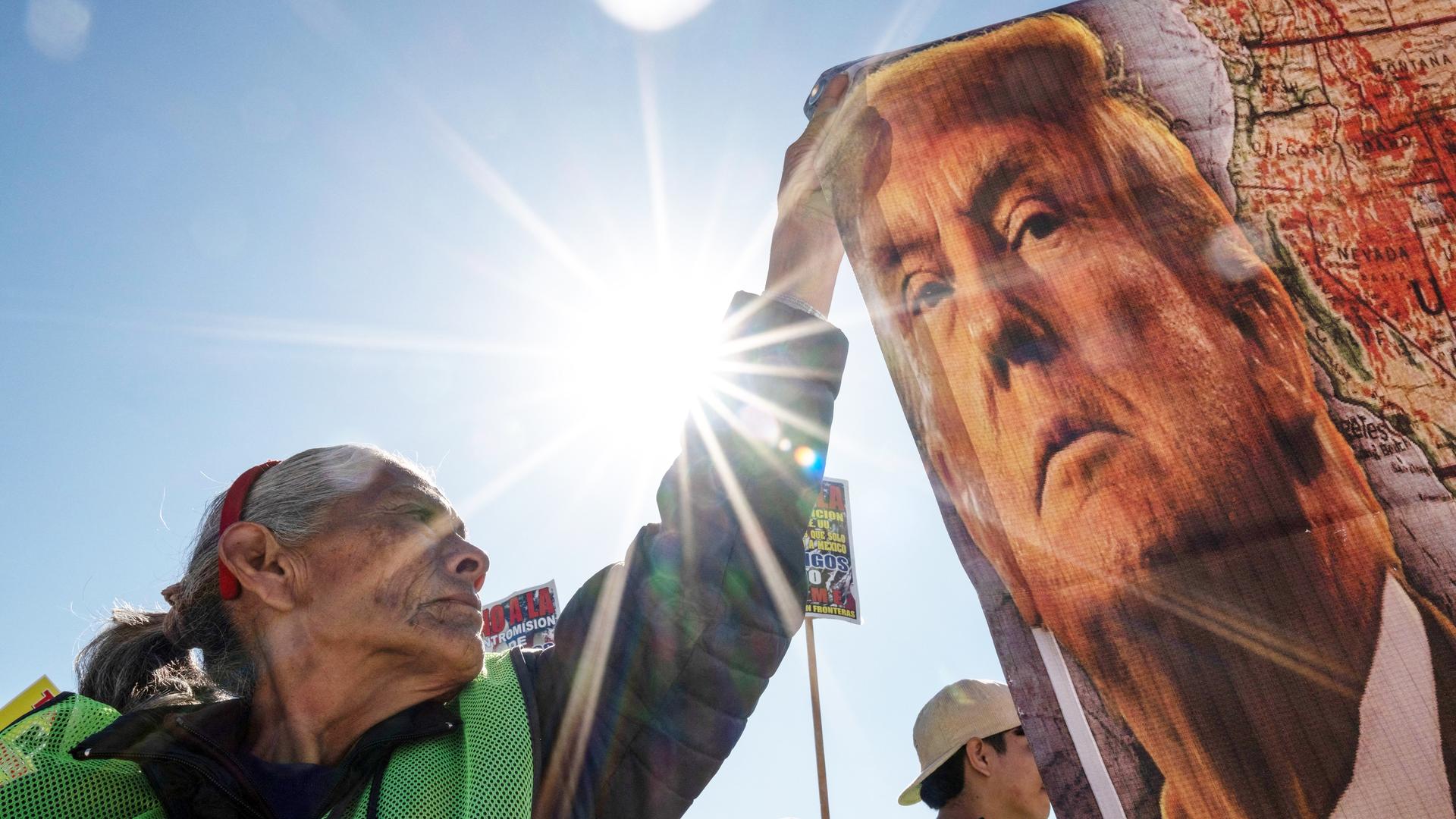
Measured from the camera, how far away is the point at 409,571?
1444 mm

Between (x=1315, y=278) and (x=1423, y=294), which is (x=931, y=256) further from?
(x=1423, y=294)

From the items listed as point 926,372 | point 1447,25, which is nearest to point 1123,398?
point 926,372

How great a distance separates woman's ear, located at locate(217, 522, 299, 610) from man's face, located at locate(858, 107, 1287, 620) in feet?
3.80

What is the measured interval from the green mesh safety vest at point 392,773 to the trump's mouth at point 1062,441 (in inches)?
35.5

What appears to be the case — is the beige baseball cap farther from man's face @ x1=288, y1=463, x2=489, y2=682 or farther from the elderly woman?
man's face @ x1=288, y1=463, x2=489, y2=682

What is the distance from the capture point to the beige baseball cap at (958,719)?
3088 millimetres

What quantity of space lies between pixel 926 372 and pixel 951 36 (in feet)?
2.39

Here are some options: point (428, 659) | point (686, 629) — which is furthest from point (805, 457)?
point (428, 659)

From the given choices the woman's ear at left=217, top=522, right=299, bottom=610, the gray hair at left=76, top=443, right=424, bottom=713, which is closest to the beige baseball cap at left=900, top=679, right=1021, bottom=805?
the gray hair at left=76, top=443, right=424, bottom=713

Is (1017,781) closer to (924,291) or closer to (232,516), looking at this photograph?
(924,291)

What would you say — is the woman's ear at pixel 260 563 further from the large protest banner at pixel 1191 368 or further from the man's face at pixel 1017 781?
the man's face at pixel 1017 781

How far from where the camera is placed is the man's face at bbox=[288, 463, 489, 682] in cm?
138

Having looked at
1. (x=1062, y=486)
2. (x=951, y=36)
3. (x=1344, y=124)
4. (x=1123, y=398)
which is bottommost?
(x=1062, y=486)

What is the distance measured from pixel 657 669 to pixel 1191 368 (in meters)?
0.99
